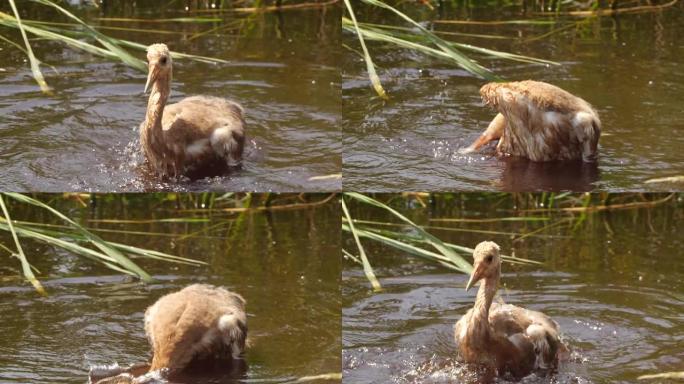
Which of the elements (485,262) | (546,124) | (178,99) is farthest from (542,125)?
(178,99)

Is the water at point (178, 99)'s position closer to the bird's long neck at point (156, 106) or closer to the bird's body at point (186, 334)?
the bird's long neck at point (156, 106)

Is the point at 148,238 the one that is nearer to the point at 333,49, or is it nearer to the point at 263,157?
the point at 263,157

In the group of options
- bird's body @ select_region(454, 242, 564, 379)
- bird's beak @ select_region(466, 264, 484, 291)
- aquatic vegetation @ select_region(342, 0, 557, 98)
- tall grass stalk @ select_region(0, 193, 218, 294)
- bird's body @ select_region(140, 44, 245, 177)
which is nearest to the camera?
bird's body @ select_region(454, 242, 564, 379)

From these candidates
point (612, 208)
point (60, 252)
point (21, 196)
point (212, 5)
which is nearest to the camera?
point (21, 196)

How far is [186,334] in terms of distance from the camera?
22.4ft

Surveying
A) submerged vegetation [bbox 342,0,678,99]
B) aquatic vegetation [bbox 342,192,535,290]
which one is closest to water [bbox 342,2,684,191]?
submerged vegetation [bbox 342,0,678,99]

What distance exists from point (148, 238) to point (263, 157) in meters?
1.23

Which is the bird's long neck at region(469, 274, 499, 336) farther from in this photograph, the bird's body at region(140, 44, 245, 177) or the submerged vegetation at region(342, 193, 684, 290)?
the bird's body at region(140, 44, 245, 177)

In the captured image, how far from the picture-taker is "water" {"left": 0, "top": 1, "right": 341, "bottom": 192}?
7.54 meters

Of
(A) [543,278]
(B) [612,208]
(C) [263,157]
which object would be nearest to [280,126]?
(C) [263,157]

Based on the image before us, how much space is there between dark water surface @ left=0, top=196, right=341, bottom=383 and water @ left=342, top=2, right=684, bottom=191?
0.79m

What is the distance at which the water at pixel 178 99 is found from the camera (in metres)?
7.54

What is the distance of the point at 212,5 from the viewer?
9836 mm

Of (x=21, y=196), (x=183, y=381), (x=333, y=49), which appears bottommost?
(x=183, y=381)
